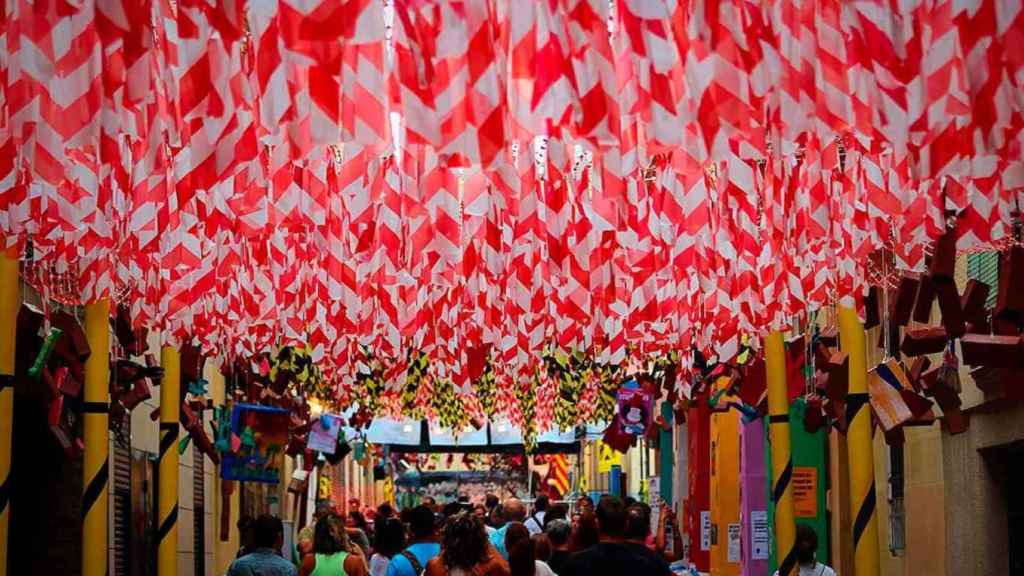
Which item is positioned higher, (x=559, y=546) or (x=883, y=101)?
(x=883, y=101)

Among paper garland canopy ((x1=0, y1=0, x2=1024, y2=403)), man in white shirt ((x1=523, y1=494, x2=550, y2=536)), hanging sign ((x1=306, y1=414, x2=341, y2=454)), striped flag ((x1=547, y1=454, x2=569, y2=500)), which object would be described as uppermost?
paper garland canopy ((x1=0, y1=0, x2=1024, y2=403))

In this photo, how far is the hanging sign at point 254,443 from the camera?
1391 cm

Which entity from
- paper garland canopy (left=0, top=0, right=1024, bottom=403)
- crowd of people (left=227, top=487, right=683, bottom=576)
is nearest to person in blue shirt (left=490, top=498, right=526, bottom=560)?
crowd of people (left=227, top=487, right=683, bottom=576)

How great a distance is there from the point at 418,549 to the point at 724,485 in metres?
8.41

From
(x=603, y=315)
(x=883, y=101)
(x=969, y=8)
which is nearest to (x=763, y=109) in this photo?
(x=883, y=101)

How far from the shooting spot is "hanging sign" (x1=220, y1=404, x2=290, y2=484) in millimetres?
13906

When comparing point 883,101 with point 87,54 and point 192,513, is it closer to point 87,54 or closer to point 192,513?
point 87,54

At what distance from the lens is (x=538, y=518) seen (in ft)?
52.1

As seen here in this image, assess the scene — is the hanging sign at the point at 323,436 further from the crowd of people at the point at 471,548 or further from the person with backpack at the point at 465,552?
the person with backpack at the point at 465,552

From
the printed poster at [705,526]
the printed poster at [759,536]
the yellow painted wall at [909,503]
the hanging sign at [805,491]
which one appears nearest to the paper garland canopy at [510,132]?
the hanging sign at [805,491]

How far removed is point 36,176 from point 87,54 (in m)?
0.74

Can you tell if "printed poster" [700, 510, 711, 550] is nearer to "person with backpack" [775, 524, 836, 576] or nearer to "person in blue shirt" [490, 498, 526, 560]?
"person in blue shirt" [490, 498, 526, 560]

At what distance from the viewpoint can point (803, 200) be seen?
23.8ft

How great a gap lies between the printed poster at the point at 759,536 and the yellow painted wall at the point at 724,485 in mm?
3921
